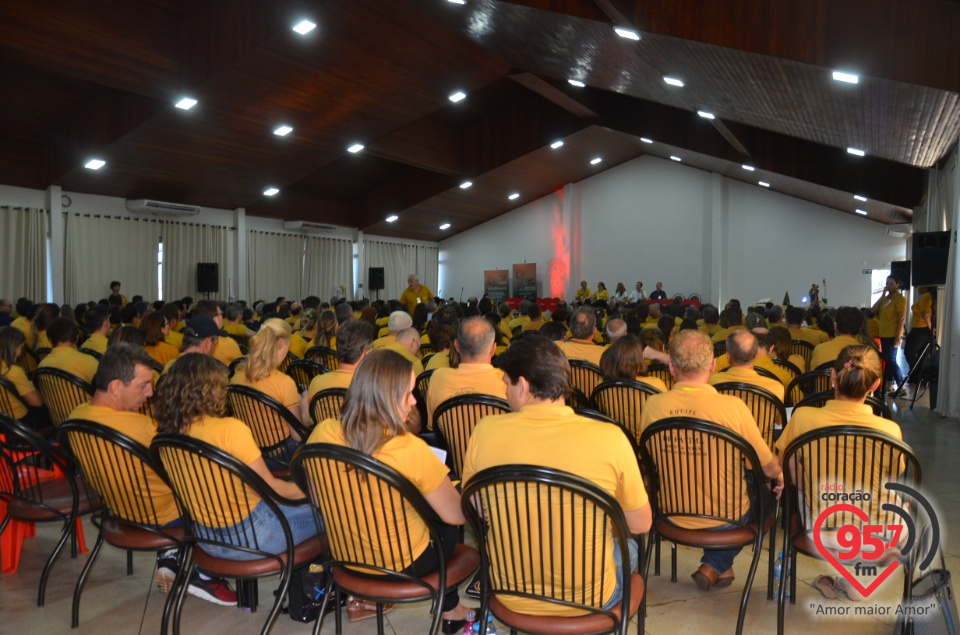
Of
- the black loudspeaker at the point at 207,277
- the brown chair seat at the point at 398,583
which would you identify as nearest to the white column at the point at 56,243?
the black loudspeaker at the point at 207,277

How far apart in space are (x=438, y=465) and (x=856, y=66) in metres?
4.96

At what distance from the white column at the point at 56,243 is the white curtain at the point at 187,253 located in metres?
2.13

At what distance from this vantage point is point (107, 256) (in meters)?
13.6

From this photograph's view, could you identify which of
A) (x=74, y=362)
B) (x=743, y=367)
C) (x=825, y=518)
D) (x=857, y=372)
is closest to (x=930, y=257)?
(x=743, y=367)

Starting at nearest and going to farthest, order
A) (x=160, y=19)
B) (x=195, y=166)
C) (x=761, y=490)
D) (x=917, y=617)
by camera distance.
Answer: (x=917, y=617) < (x=761, y=490) < (x=160, y=19) < (x=195, y=166)

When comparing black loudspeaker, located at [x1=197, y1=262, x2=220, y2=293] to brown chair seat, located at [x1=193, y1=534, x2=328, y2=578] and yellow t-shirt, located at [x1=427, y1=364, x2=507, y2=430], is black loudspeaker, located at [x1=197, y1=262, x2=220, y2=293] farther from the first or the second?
brown chair seat, located at [x1=193, y1=534, x2=328, y2=578]

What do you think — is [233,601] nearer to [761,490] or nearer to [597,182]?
[761,490]

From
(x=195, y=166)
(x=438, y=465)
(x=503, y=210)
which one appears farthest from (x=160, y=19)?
(x=503, y=210)

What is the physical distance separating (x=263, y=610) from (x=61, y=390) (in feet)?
6.09

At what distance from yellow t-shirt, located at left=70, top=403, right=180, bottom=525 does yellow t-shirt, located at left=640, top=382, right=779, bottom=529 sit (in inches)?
72.3

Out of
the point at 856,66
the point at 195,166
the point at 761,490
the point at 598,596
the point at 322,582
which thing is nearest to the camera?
the point at 598,596

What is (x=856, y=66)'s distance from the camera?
17.1ft

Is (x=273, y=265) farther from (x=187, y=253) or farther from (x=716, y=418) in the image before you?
(x=716, y=418)

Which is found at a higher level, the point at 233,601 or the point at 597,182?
the point at 597,182
